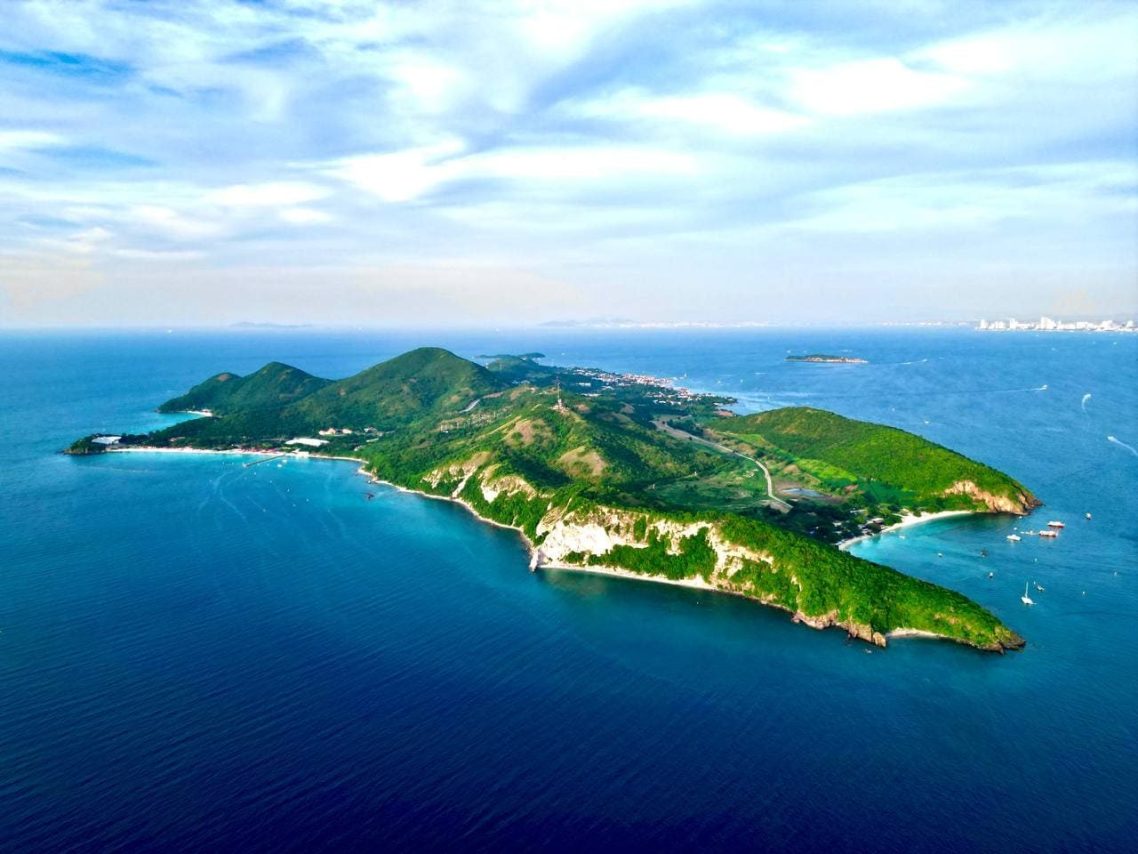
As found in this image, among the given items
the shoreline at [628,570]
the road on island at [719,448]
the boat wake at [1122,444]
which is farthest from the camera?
the boat wake at [1122,444]

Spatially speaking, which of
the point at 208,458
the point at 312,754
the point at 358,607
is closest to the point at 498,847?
the point at 312,754

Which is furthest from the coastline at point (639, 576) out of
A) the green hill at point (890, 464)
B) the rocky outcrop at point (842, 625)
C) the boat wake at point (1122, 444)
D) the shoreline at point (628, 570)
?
the boat wake at point (1122, 444)

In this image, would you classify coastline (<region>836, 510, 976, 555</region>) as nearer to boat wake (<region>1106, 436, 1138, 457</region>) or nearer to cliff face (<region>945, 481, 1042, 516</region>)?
cliff face (<region>945, 481, 1042, 516</region>)

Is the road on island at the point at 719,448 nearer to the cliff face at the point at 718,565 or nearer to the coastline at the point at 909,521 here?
the coastline at the point at 909,521

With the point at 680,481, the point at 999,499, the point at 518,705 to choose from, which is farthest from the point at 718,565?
the point at 999,499

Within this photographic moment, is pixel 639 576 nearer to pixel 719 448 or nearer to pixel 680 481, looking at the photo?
pixel 680 481

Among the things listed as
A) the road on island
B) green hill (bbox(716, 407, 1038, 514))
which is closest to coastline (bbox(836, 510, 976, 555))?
green hill (bbox(716, 407, 1038, 514))

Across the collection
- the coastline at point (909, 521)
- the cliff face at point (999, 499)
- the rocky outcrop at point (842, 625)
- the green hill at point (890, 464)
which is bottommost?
the rocky outcrop at point (842, 625)
